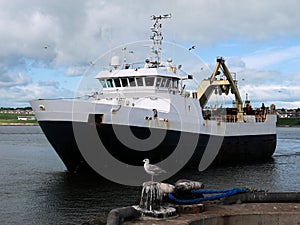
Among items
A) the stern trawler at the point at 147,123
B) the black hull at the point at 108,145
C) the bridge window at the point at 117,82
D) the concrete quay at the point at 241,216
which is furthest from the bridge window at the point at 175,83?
the concrete quay at the point at 241,216

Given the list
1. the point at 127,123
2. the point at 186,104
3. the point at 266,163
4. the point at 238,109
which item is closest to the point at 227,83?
the point at 238,109

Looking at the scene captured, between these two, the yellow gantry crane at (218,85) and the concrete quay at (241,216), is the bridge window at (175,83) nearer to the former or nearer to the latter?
the yellow gantry crane at (218,85)

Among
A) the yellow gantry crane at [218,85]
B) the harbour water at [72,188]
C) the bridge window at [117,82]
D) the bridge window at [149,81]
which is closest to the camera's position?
the harbour water at [72,188]

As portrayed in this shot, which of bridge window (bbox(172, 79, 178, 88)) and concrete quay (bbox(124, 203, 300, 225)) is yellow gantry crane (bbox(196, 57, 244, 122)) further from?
concrete quay (bbox(124, 203, 300, 225))

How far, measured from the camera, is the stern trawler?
1959 cm

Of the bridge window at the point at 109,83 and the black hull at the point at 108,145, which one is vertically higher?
the bridge window at the point at 109,83

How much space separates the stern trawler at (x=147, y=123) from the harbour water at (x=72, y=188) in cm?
155

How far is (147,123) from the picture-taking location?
2109cm

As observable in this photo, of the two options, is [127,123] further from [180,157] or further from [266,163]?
[266,163]

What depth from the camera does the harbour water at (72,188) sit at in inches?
570

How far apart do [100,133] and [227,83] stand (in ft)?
53.2

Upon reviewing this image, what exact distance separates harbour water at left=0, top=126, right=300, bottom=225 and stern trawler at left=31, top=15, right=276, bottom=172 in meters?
1.55

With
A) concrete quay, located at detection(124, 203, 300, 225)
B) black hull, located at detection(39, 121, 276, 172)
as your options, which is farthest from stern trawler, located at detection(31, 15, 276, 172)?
concrete quay, located at detection(124, 203, 300, 225)

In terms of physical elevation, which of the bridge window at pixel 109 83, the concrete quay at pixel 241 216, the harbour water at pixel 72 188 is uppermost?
the bridge window at pixel 109 83
